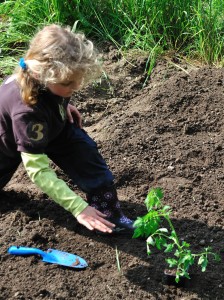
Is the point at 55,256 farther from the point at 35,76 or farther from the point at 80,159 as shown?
the point at 35,76

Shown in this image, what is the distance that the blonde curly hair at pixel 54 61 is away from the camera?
263cm

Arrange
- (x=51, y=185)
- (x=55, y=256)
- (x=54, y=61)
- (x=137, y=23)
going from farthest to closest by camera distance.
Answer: (x=137, y=23) → (x=55, y=256) → (x=51, y=185) → (x=54, y=61)

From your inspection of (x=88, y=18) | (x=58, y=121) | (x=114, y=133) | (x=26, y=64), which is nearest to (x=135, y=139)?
(x=114, y=133)

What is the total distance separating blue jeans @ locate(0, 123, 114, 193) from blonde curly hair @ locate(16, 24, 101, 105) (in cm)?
47

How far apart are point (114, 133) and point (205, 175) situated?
27.3 inches

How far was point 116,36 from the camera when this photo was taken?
4840mm

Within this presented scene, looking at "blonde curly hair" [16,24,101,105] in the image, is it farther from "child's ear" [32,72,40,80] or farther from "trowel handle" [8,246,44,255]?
"trowel handle" [8,246,44,255]

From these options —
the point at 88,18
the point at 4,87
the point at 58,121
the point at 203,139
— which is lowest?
the point at 203,139

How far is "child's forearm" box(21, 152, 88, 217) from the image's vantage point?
9.04ft

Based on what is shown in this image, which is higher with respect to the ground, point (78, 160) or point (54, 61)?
point (54, 61)

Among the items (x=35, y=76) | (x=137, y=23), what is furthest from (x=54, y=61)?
(x=137, y=23)

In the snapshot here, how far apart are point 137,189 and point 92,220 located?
732mm

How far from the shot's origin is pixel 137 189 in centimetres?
341

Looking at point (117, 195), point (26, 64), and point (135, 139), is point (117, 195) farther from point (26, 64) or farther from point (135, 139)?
point (26, 64)
